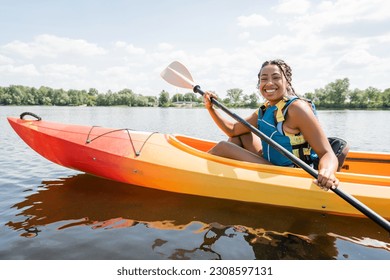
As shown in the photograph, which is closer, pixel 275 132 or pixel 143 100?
pixel 275 132

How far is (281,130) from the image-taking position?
2830 millimetres

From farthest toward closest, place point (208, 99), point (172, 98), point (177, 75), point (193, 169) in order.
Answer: point (172, 98) → point (177, 75) → point (208, 99) → point (193, 169)

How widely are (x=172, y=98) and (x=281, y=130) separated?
254 feet

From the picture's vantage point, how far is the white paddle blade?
4363 millimetres

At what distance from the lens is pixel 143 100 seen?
75625mm

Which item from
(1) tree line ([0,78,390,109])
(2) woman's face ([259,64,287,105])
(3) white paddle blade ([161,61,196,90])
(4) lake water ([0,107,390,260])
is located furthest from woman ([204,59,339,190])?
(1) tree line ([0,78,390,109])

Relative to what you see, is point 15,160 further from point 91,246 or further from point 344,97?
point 344,97

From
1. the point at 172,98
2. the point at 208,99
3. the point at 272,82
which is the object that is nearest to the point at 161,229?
the point at 208,99

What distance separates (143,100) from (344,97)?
4712cm

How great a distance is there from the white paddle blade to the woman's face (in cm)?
160

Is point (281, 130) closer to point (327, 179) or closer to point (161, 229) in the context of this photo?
point (327, 179)

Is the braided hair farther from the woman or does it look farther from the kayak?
the kayak
